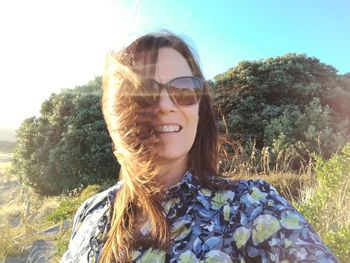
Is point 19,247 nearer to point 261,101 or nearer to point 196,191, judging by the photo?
point 196,191

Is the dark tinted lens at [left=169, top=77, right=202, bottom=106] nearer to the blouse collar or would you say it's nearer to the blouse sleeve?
the blouse collar

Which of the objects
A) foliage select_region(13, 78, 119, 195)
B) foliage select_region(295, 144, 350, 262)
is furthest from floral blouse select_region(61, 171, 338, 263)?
foliage select_region(13, 78, 119, 195)

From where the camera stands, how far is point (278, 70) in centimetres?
1369

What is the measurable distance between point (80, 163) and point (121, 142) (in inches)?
512

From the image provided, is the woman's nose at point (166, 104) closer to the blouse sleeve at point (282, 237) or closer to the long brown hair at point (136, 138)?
the long brown hair at point (136, 138)

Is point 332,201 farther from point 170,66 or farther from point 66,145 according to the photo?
point 66,145

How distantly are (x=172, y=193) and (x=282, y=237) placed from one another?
1.71 ft

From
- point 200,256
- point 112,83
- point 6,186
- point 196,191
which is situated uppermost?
point 112,83

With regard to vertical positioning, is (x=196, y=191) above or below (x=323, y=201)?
above

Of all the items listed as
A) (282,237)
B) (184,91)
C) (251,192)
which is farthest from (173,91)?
(282,237)

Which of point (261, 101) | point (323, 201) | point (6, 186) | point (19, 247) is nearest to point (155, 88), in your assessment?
point (323, 201)

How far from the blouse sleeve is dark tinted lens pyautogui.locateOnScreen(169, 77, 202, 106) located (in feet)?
1.86

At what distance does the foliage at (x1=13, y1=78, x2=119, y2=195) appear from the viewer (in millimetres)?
14266

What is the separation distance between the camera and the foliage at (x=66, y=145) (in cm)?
1427
